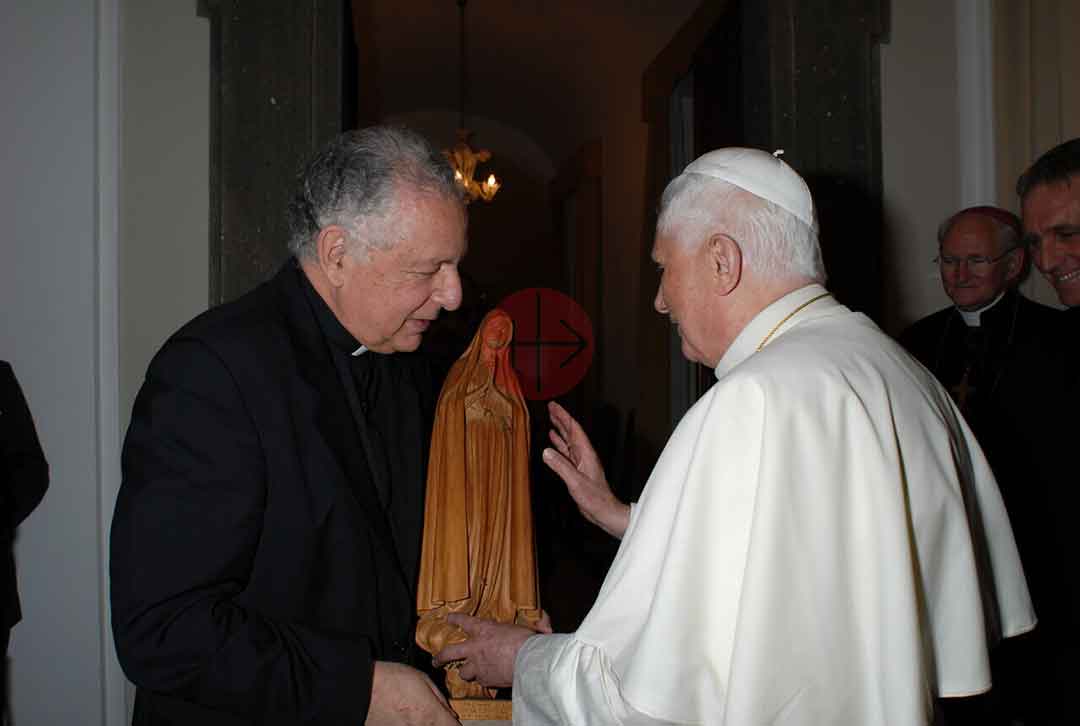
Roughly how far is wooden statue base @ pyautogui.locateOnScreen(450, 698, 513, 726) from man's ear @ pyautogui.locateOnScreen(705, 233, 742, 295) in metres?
1.18

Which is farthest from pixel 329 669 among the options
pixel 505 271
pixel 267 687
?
pixel 505 271

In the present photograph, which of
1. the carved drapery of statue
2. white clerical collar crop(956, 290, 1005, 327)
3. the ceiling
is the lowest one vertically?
the carved drapery of statue

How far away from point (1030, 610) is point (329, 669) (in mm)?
1522

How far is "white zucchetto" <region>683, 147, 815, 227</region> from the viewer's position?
181cm

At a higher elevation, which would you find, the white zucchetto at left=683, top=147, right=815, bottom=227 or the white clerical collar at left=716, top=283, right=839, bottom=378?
the white zucchetto at left=683, top=147, right=815, bottom=227

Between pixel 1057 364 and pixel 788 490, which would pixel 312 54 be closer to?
pixel 788 490

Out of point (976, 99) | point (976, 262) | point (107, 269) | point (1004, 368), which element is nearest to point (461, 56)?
point (976, 99)

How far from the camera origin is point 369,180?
188cm

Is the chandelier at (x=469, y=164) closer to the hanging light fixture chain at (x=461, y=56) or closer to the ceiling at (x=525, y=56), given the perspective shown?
the hanging light fixture chain at (x=461, y=56)

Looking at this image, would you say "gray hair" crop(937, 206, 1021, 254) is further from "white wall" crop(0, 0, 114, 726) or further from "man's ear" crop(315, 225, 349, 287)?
"white wall" crop(0, 0, 114, 726)

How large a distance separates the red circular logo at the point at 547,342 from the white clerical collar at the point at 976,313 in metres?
2.39

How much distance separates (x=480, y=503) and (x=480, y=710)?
1.74 ft

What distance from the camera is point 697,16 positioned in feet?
17.7

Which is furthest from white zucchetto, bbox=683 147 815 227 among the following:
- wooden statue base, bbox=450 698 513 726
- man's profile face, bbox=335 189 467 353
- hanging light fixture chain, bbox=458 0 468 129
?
hanging light fixture chain, bbox=458 0 468 129
